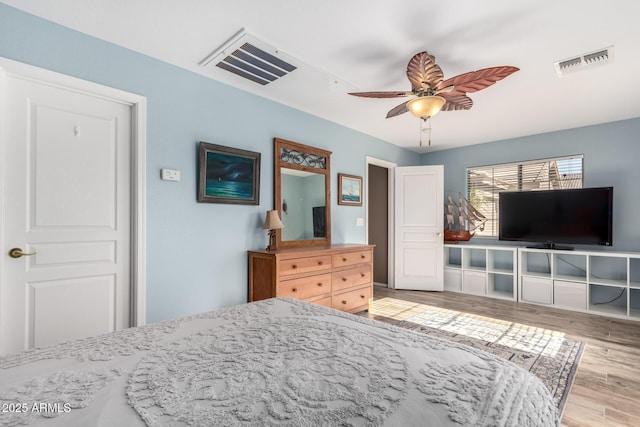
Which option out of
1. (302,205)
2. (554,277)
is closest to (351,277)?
(302,205)

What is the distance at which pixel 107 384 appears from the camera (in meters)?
0.83

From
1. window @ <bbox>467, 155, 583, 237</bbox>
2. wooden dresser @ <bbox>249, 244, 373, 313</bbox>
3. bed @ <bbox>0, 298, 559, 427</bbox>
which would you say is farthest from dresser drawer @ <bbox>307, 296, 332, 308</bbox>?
window @ <bbox>467, 155, 583, 237</bbox>

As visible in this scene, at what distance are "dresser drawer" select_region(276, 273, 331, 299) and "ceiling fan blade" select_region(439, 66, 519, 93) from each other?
6.79ft

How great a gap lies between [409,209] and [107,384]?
481 centimetres

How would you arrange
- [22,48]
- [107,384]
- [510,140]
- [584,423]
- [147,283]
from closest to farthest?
1. [107,384]
2. [584,423]
3. [22,48]
4. [147,283]
5. [510,140]

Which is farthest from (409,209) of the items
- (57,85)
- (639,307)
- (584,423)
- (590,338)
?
(57,85)

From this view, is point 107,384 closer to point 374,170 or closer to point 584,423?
point 584,423

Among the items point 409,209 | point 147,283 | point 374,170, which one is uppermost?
point 374,170

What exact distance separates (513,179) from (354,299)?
10.9ft

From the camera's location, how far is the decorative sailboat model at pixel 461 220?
16.4ft

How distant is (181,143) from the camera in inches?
103

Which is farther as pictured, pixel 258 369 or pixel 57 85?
pixel 57 85

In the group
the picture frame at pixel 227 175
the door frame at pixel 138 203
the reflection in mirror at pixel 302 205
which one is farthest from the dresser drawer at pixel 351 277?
the door frame at pixel 138 203

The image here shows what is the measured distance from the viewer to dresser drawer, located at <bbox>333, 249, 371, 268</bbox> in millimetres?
3422
